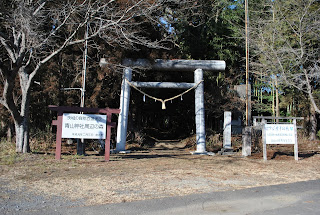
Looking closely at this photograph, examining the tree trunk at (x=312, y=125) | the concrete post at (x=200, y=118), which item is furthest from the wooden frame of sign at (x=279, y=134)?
the tree trunk at (x=312, y=125)

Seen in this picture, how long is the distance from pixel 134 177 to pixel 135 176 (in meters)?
0.14

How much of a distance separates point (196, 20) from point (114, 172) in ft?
49.5

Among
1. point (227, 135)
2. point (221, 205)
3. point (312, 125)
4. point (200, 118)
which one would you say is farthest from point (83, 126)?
point (312, 125)

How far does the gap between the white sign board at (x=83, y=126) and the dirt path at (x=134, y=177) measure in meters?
0.89

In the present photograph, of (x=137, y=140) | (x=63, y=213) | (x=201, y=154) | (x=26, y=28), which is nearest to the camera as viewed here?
(x=63, y=213)

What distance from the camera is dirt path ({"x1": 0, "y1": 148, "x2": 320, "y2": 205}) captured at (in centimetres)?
623

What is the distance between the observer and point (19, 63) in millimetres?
10344

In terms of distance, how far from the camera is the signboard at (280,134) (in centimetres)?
1208

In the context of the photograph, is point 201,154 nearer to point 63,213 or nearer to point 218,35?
point 63,213

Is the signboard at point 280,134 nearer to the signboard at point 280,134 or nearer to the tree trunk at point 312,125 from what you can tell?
the signboard at point 280,134

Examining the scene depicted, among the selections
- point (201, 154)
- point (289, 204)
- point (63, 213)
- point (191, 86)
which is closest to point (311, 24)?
point (191, 86)

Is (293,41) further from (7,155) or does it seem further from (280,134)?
(7,155)

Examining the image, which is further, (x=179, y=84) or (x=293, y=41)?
(x=293, y=41)

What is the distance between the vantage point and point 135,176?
8.01 meters
